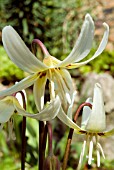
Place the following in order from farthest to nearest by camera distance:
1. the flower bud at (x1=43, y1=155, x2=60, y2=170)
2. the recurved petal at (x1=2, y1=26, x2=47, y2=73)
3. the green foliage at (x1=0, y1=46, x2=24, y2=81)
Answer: the green foliage at (x1=0, y1=46, x2=24, y2=81)
the flower bud at (x1=43, y1=155, x2=60, y2=170)
the recurved petal at (x1=2, y1=26, x2=47, y2=73)

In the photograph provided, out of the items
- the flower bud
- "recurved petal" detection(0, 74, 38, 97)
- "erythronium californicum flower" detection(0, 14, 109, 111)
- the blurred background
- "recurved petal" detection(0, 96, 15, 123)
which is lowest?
the flower bud

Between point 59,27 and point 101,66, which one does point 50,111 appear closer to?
point 101,66

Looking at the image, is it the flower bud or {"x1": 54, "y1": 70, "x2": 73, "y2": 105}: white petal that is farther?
the flower bud

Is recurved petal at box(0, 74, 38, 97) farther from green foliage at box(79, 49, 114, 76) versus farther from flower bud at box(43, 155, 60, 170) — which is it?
green foliage at box(79, 49, 114, 76)

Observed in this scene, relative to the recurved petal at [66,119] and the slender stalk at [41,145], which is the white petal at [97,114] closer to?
the recurved petal at [66,119]

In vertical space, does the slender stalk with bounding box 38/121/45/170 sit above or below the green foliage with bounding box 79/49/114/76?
below

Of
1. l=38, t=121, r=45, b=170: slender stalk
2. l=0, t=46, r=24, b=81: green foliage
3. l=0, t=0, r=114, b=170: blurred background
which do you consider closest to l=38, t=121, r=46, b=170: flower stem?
l=38, t=121, r=45, b=170: slender stalk

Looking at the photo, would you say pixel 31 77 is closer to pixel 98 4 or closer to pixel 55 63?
pixel 55 63
